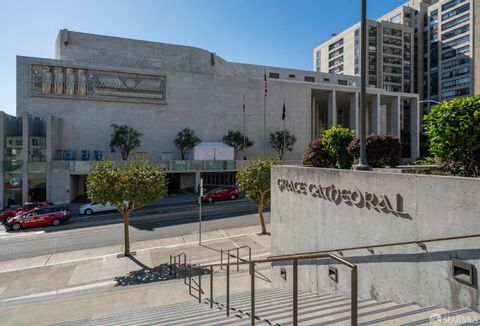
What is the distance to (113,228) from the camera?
20.4m

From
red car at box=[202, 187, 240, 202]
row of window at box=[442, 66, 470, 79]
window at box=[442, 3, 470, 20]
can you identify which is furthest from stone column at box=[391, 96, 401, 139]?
red car at box=[202, 187, 240, 202]

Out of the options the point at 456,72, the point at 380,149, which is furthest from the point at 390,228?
the point at 456,72

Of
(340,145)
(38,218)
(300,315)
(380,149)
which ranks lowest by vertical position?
(38,218)

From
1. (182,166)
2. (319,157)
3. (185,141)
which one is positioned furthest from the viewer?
(185,141)

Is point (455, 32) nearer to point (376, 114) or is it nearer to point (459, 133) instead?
point (376, 114)

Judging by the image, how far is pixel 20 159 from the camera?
29.1m

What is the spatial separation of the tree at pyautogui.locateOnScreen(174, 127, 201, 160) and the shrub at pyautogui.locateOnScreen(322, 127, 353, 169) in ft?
94.7

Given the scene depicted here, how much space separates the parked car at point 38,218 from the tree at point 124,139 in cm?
1513

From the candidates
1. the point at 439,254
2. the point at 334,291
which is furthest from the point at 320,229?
the point at 439,254

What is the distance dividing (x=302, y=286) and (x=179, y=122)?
34541mm

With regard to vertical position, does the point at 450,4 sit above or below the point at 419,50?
above

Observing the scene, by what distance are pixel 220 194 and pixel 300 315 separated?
996 inches

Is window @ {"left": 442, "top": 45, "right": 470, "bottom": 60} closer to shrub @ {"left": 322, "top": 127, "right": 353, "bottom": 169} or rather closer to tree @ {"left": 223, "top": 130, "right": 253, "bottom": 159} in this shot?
tree @ {"left": 223, "top": 130, "right": 253, "bottom": 159}

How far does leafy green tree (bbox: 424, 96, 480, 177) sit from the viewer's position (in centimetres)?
647
